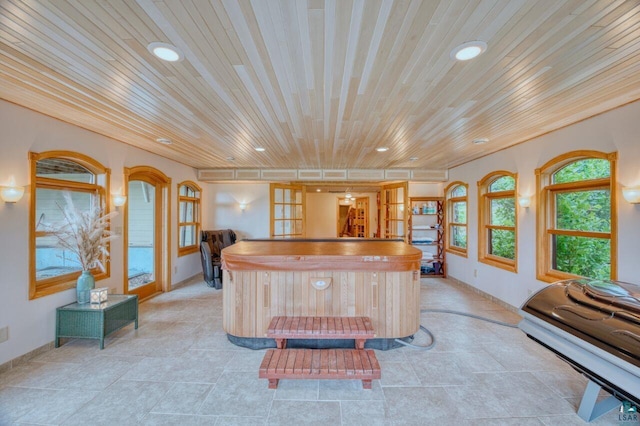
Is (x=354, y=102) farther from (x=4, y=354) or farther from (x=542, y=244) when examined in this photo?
(x=4, y=354)

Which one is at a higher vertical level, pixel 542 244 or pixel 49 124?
pixel 49 124

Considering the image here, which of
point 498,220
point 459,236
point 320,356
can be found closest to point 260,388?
point 320,356

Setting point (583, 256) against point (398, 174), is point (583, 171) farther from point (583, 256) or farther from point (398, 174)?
point (398, 174)

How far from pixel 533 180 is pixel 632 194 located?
1.34m

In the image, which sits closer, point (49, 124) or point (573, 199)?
point (49, 124)

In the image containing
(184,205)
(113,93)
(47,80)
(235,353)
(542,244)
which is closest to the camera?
(47,80)

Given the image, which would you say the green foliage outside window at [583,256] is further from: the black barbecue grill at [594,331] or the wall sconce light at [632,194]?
the black barbecue grill at [594,331]

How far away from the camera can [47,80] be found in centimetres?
216

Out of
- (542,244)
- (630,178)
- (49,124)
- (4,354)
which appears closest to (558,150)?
(630,178)

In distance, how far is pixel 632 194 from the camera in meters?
2.48

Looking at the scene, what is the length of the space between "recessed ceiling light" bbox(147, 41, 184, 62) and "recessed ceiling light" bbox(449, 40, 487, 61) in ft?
5.77

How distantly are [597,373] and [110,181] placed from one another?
526 cm

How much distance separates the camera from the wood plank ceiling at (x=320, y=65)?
1436mm

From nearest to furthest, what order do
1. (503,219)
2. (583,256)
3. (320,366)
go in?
1. (320,366)
2. (583,256)
3. (503,219)
